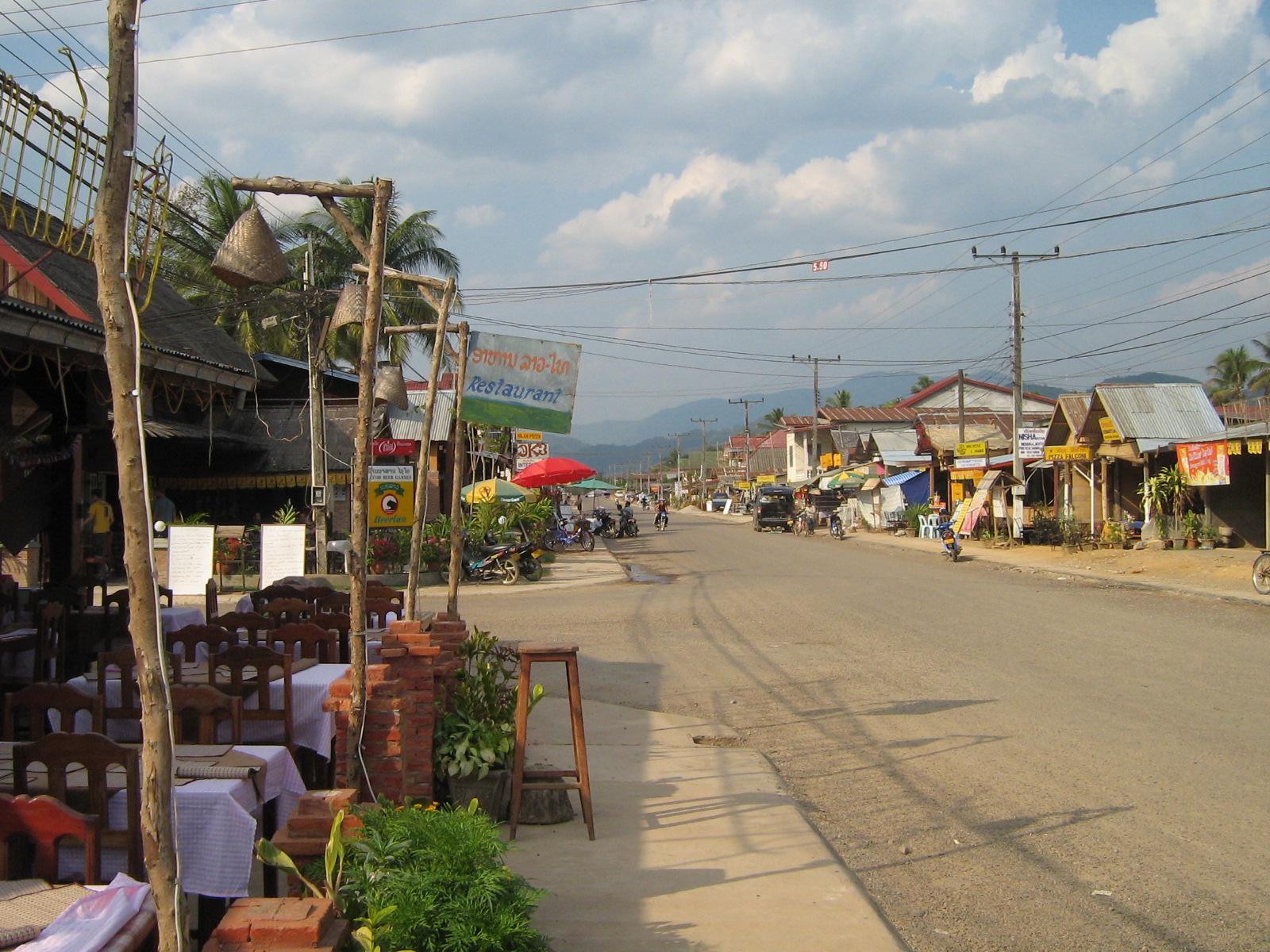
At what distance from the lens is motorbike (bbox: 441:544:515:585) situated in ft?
75.7

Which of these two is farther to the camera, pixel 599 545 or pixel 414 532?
pixel 599 545

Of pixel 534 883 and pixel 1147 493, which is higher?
pixel 1147 493

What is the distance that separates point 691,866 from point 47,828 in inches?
124

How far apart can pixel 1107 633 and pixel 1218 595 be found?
19.0ft

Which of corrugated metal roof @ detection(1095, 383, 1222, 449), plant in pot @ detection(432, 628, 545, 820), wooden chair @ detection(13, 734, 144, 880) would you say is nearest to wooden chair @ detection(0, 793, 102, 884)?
wooden chair @ detection(13, 734, 144, 880)

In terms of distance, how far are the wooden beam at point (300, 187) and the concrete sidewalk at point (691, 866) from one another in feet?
12.6

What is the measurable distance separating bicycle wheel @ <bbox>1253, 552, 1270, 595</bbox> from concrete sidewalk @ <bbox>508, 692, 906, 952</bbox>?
13574mm

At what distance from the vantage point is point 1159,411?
1075 inches

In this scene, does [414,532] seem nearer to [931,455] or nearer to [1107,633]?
[1107,633]

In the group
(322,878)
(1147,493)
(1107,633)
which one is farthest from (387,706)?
Answer: (1147,493)

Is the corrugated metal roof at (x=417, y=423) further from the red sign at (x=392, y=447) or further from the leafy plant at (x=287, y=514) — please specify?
the leafy plant at (x=287, y=514)

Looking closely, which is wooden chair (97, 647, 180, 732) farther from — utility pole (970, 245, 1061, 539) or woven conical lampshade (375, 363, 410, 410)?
utility pole (970, 245, 1061, 539)

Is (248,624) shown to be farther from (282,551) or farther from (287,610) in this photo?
(282,551)

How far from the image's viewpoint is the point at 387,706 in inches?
200
